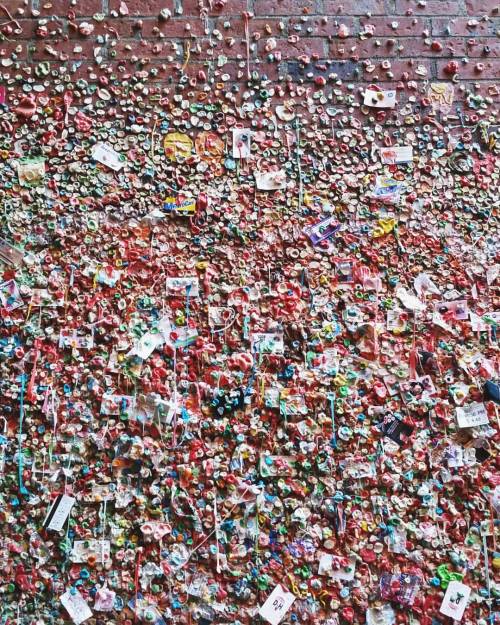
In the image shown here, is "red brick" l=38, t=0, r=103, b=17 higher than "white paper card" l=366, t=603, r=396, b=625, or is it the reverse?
"red brick" l=38, t=0, r=103, b=17

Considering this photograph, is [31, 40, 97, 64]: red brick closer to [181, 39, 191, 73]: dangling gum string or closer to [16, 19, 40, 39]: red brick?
[16, 19, 40, 39]: red brick

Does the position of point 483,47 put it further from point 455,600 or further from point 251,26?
point 455,600

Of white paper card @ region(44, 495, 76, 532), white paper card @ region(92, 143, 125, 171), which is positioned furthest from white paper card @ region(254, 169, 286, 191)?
white paper card @ region(44, 495, 76, 532)

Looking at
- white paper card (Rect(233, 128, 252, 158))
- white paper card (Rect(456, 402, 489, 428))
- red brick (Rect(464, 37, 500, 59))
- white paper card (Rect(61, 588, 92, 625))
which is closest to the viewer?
white paper card (Rect(61, 588, 92, 625))

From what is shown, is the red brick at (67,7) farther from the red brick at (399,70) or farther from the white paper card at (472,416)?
the white paper card at (472,416)

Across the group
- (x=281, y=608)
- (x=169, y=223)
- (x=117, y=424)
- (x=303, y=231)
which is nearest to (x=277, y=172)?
(x=303, y=231)

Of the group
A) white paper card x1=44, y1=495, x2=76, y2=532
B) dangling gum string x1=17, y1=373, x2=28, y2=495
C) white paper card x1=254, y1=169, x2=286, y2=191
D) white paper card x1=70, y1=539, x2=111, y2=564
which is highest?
white paper card x1=254, y1=169, x2=286, y2=191
